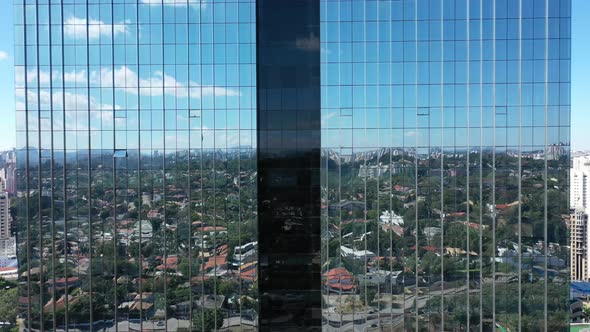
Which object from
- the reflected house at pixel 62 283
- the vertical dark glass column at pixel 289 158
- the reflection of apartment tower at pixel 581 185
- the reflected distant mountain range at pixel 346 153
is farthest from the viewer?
the reflection of apartment tower at pixel 581 185

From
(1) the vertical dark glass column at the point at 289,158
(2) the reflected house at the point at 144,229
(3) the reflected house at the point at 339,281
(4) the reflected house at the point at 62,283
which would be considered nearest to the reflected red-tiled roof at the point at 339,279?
(3) the reflected house at the point at 339,281

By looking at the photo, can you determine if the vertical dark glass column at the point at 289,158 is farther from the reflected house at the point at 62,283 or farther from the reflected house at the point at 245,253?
the reflected house at the point at 62,283

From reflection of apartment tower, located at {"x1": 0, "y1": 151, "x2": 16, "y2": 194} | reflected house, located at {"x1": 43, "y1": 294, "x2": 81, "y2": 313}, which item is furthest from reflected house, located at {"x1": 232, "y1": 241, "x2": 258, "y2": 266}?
reflection of apartment tower, located at {"x1": 0, "y1": 151, "x2": 16, "y2": 194}

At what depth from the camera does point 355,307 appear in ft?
38.7

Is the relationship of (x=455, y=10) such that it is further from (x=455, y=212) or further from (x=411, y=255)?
(x=411, y=255)

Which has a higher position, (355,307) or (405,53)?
(405,53)

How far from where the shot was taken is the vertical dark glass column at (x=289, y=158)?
11.8 m

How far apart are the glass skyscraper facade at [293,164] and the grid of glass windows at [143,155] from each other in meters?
0.07

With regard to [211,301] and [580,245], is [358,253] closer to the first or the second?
[211,301]

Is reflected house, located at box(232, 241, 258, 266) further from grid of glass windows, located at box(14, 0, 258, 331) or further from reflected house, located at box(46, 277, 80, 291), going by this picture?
reflected house, located at box(46, 277, 80, 291)

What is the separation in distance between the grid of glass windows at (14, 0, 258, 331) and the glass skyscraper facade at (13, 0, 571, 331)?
0.22 ft

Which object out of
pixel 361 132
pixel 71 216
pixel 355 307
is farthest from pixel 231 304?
pixel 361 132

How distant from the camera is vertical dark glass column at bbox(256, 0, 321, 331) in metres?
11.8

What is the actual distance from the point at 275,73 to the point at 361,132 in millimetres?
3492
